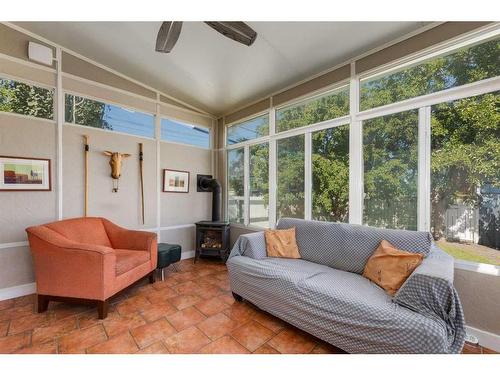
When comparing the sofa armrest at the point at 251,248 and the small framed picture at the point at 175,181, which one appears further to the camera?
the small framed picture at the point at 175,181

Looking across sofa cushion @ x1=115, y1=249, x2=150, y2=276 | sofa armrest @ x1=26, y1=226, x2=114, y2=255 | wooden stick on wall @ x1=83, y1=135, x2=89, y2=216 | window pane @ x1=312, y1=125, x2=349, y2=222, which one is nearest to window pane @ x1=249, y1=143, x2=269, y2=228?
window pane @ x1=312, y1=125, x2=349, y2=222

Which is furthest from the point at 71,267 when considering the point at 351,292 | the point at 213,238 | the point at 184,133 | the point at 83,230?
the point at 184,133

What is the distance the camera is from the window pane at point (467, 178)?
Answer: 6.22 ft

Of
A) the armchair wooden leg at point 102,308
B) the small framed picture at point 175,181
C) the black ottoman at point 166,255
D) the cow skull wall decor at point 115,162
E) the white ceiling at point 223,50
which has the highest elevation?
the white ceiling at point 223,50

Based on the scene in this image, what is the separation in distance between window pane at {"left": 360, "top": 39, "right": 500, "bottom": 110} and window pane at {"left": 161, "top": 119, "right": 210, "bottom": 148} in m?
2.98

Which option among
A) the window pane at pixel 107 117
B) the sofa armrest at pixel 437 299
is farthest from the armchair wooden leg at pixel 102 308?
the sofa armrest at pixel 437 299

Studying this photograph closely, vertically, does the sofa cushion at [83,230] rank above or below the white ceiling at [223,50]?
below

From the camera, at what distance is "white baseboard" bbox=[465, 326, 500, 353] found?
1.75 m

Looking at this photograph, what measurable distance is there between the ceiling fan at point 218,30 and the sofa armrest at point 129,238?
7.19 ft

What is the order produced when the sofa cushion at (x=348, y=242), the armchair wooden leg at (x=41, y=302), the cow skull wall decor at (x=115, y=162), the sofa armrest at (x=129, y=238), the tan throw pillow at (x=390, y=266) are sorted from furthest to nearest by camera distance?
the cow skull wall decor at (x=115, y=162) < the sofa armrest at (x=129, y=238) < the armchair wooden leg at (x=41, y=302) < the sofa cushion at (x=348, y=242) < the tan throw pillow at (x=390, y=266)

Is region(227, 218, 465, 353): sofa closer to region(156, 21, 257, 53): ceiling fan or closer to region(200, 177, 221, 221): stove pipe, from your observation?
region(200, 177, 221, 221): stove pipe

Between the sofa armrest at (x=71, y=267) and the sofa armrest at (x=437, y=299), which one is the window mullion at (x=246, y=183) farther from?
the sofa armrest at (x=437, y=299)

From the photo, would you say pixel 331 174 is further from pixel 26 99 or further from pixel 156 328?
pixel 26 99

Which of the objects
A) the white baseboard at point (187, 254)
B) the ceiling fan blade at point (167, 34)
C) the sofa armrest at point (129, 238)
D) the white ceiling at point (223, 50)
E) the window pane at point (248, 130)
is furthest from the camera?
the white baseboard at point (187, 254)
